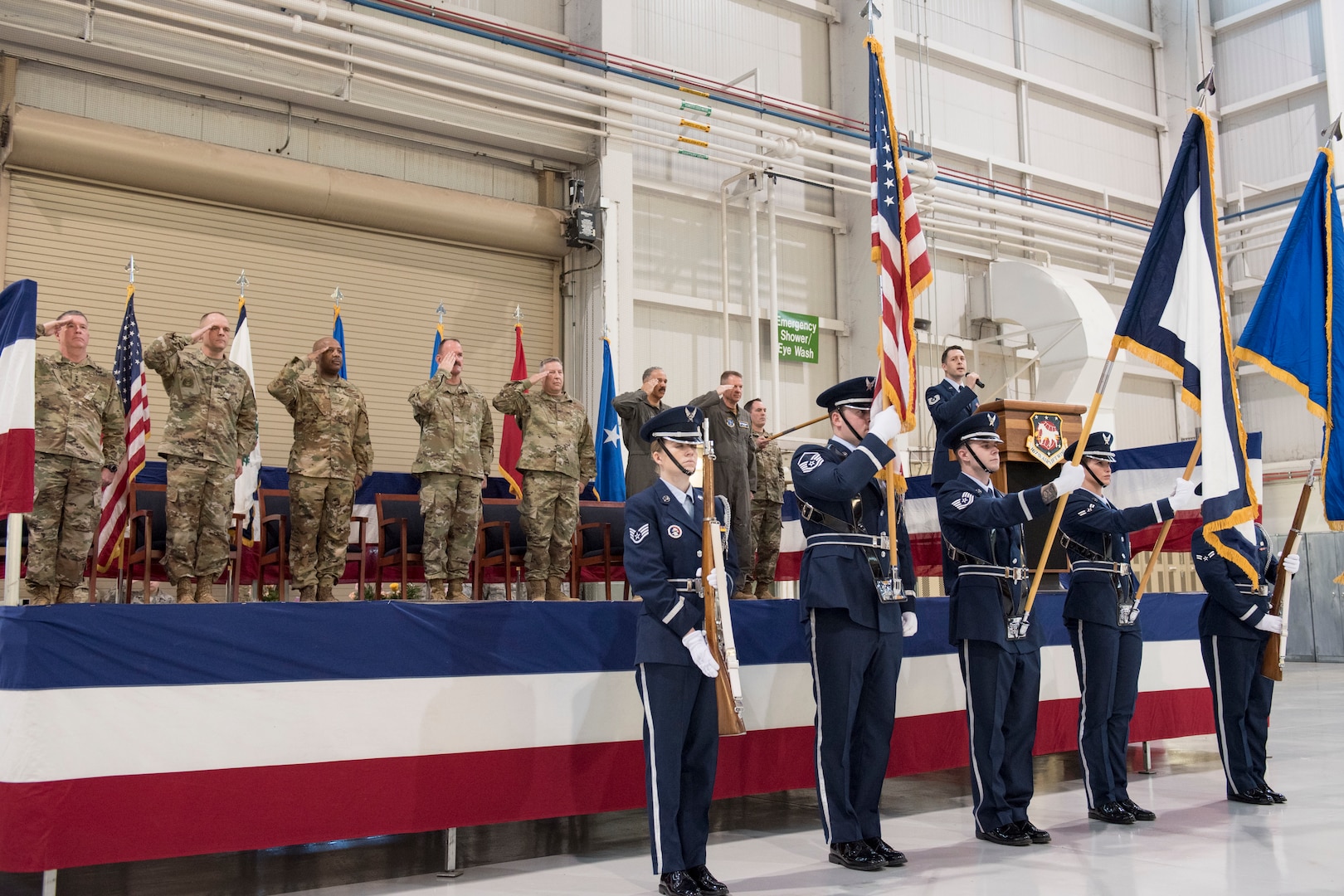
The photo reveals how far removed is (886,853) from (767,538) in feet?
10.9

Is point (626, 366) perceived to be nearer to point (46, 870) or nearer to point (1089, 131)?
point (46, 870)

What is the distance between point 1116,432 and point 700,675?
41.7 feet

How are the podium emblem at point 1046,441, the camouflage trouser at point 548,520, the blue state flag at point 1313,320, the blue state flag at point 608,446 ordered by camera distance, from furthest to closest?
1. the blue state flag at point 608,446
2. the podium emblem at point 1046,441
3. the camouflage trouser at point 548,520
4. the blue state flag at point 1313,320

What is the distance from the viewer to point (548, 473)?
605cm

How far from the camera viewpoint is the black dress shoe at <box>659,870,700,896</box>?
3684 millimetres

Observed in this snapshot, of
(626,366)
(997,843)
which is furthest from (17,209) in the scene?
(997,843)

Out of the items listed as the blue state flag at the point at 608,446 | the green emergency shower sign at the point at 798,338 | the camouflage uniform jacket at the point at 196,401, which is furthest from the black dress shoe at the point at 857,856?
the green emergency shower sign at the point at 798,338

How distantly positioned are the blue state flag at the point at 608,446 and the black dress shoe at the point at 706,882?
5.10 metres

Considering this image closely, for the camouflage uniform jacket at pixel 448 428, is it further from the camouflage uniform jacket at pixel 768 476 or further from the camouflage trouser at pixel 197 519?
the camouflage uniform jacket at pixel 768 476

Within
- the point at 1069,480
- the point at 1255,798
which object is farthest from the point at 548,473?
the point at 1255,798

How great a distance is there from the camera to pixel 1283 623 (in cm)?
533

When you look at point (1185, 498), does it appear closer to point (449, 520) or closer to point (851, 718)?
point (851, 718)

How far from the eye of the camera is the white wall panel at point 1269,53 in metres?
15.5

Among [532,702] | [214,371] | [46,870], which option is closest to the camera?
[46,870]
